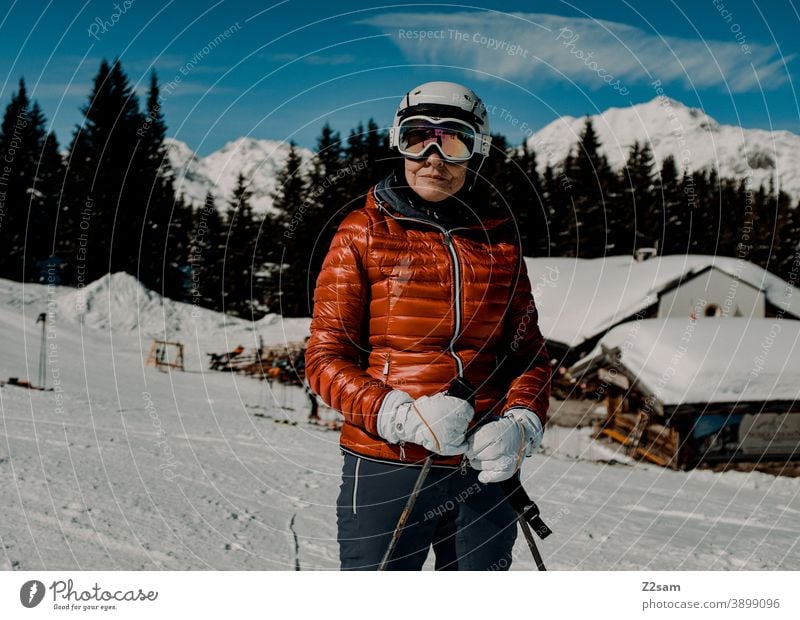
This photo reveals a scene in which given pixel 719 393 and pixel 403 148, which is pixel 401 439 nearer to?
pixel 403 148

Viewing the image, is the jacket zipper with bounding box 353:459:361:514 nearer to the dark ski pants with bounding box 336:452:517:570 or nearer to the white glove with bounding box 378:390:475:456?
the dark ski pants with bounding box 336:452:517:570

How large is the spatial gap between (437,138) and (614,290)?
20512mm

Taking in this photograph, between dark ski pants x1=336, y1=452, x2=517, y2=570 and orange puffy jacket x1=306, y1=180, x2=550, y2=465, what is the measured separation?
0.26 feet

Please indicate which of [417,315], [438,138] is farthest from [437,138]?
[417,315]

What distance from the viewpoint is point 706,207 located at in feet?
122

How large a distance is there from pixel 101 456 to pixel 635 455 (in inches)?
503

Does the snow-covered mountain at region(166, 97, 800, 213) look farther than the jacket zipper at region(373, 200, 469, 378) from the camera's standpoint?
Yes

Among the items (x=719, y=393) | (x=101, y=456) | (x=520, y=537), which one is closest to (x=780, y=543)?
(x=520, y=537)

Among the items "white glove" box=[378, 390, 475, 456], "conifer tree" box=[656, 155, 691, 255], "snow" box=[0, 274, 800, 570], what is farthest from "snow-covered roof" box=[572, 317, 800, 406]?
"conifer tree" box=[656, 155, 691, 255]

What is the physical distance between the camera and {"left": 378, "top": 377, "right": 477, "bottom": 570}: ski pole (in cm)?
226

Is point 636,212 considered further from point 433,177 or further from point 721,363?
point 433,177

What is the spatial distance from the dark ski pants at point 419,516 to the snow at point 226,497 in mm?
2053

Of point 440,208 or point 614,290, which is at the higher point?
point 614,290

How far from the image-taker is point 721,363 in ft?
44.9
